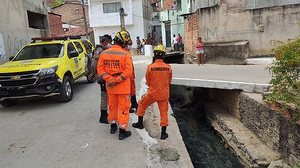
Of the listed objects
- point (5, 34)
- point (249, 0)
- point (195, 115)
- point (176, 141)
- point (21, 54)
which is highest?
point (249, 0)

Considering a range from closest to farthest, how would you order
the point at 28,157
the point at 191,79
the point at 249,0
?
the point at 28,157 → the point at 191,79 → the point at 249,0

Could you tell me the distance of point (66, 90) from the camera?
26.7 ft

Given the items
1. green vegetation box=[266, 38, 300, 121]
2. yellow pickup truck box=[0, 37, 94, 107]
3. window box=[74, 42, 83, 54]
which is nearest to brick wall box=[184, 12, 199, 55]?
window box=[74, 42, 83, 54]

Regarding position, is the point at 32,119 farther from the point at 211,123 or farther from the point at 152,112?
the point at 211,123

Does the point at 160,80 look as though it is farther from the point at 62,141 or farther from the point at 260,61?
the point at 260,61

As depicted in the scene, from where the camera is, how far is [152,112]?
7.34 metres

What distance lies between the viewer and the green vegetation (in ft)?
18.0

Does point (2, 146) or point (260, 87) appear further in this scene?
point (260, 87)

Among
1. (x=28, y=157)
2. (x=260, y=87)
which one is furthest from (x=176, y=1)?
(x=28, y=157)

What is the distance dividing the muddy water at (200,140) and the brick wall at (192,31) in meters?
5.63

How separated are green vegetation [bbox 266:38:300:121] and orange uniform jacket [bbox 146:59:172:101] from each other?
2324 mm

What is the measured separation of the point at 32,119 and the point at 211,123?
6.27m

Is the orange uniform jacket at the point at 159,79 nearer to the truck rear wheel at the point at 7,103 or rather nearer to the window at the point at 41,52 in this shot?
the window at the point at 41,52

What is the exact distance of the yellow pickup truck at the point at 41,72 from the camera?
23.9 feet
